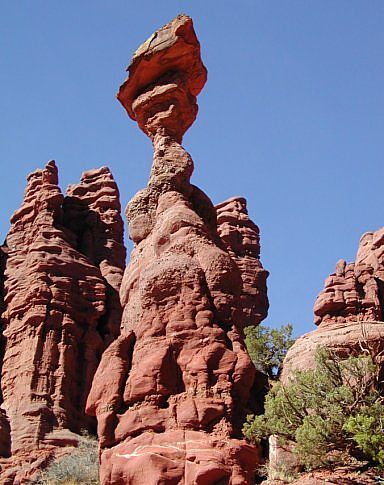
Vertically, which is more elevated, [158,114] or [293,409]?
[158,114]

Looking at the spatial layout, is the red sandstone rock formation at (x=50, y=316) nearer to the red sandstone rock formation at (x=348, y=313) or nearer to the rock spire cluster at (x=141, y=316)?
the rock spire cluster at (x=141, y=316)

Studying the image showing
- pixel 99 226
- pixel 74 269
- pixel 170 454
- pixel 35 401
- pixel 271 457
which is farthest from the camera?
pixel 99 226

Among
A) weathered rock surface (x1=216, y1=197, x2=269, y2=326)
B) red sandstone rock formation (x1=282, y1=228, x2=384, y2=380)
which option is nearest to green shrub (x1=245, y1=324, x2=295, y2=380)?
red sandstone rock formation (x1=282, y1=228, x2=384, y2=380)

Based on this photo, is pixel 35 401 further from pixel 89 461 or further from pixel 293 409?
pixel 293 409

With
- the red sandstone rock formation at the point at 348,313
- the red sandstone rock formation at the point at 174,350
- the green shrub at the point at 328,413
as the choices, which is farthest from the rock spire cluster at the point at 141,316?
the red sandstone rock formation at the point at 348,313

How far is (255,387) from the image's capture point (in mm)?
24875

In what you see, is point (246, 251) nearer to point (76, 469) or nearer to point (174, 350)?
point (76, 469)

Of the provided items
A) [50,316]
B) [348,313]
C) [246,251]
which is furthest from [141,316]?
[246,251]

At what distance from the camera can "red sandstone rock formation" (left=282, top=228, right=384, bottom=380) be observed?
26.0 metres

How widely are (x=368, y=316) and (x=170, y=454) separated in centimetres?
1703

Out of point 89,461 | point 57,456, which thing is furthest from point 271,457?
point 57,456

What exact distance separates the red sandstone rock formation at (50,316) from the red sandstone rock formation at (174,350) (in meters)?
13.5

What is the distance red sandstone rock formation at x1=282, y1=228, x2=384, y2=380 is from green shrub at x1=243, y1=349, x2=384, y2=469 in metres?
2.02

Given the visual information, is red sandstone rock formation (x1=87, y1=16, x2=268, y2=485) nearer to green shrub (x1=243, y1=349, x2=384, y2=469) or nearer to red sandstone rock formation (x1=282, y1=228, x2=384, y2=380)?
green shrub (x1=243, y1=349, x2=384, y2=469)
